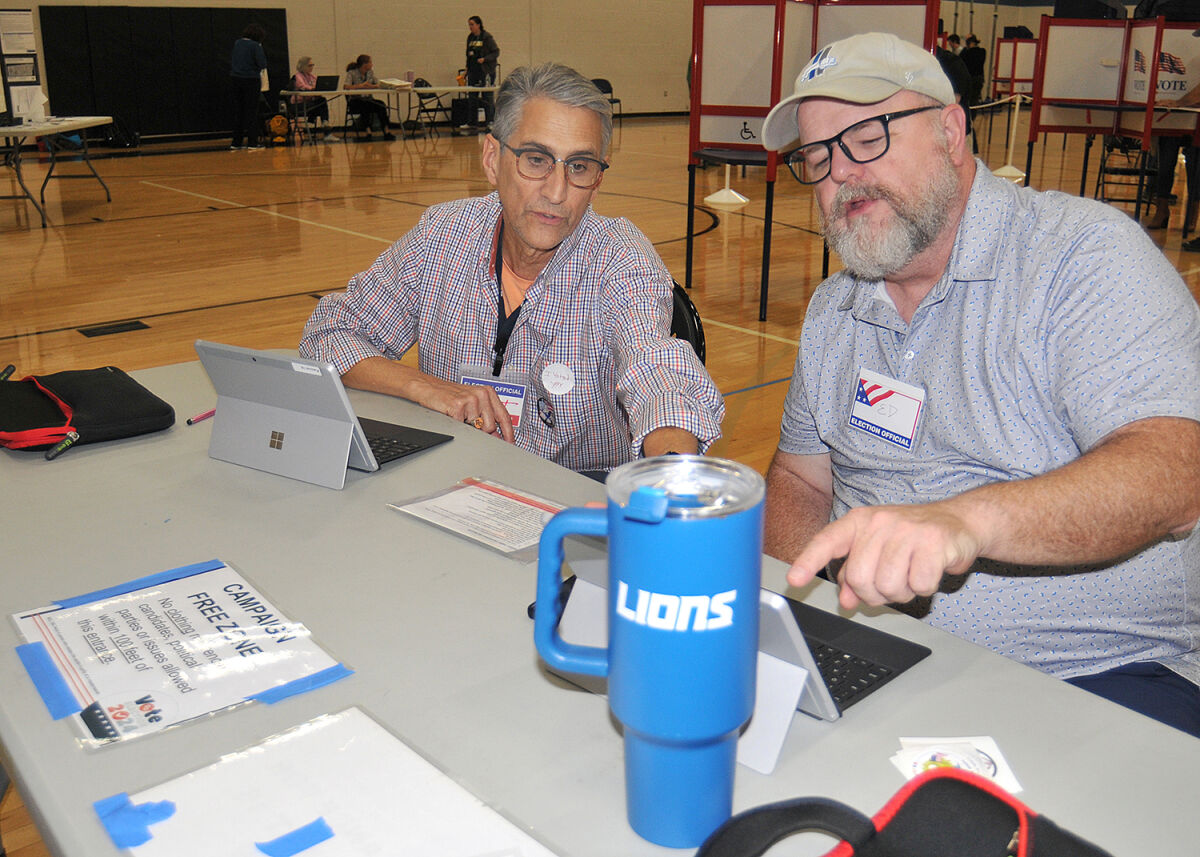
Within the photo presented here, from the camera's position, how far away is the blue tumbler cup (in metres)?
0.62

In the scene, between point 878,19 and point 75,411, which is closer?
point 75,411

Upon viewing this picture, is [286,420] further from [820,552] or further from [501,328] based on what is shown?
[820,552]

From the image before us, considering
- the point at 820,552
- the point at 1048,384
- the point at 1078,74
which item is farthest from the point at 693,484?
the point at 1078,74

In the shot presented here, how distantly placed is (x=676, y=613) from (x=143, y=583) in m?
0.81

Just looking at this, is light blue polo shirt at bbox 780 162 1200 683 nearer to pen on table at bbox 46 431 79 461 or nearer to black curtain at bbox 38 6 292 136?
pen on table at bbox 46 431 79 461

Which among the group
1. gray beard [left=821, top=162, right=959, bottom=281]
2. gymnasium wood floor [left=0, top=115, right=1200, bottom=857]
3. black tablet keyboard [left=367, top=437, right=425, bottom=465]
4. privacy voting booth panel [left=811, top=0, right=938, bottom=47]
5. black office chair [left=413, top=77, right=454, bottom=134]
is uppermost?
privacy voting booth panel [left=811, top=0, right=938, bottom=47]

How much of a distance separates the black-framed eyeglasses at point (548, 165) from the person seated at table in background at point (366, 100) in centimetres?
1322

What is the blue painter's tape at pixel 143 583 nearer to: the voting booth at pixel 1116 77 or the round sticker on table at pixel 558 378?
the round sticker on table at pixel 558 378

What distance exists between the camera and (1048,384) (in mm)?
1423

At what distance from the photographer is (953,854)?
68 centimetres

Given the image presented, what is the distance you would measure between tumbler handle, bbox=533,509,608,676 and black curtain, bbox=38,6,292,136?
14.3 meters

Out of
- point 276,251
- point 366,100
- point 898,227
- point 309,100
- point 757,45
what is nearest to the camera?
point 898,227

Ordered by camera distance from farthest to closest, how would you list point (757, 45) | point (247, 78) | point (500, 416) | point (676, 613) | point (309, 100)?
point (309, 100) → point (247, 78) → point (757, 45) → point (500, 416) → point (676, 613)

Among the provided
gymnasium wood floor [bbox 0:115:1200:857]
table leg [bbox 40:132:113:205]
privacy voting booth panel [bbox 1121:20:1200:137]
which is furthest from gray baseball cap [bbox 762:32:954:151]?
table leg [bbox 40:132:113:205]
